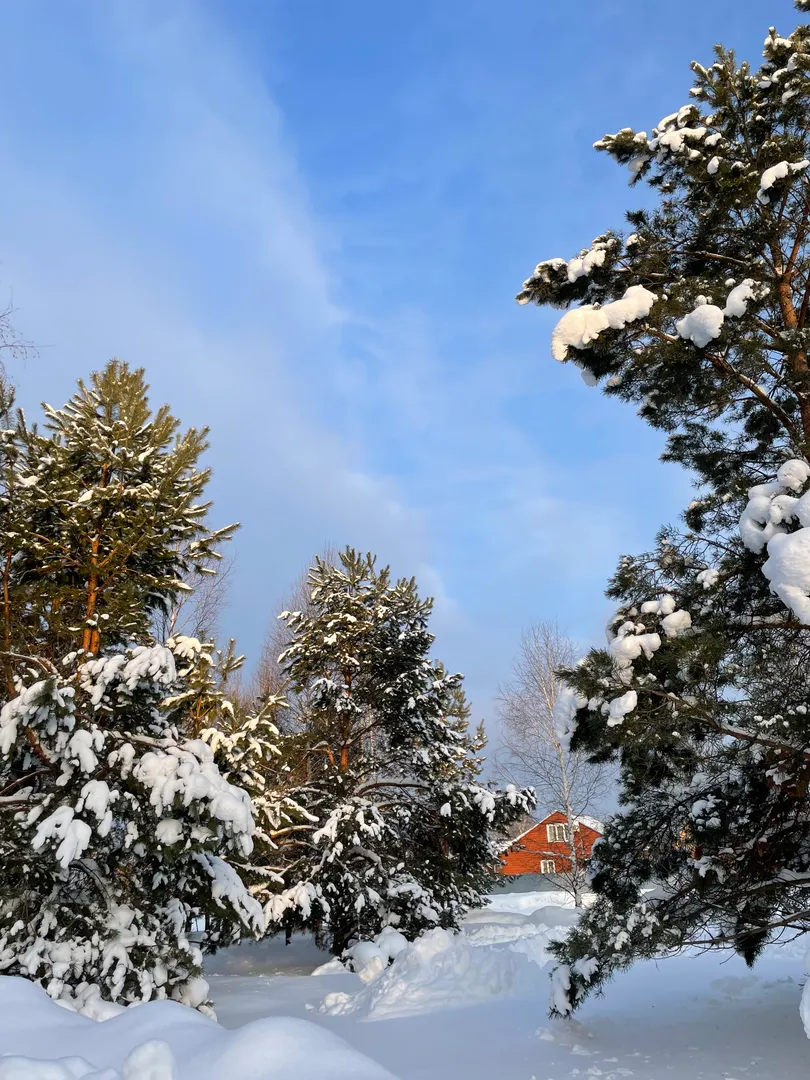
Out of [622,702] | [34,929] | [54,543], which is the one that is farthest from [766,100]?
[34,929]

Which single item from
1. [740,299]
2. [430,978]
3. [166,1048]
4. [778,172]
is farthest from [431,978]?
[778,172]

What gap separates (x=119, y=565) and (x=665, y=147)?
8.09 m

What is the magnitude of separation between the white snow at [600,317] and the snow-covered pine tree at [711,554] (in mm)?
19

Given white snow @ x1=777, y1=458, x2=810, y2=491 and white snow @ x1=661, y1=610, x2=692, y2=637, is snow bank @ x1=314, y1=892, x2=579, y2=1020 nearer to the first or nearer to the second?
white snow @ x1=661, y1=610, x2=692, y2=637

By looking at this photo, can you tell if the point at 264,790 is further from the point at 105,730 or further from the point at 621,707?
the point at 621,707

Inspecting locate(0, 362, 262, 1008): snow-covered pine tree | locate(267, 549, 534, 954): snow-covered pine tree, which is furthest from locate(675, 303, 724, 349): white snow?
locate(267, 549, 534, 954): snow-covered pine tree

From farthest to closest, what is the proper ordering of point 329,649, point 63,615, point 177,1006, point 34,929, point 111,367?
point 329,649 < point 111,367 < point 63,615 < point 34,929 < point 177,1006

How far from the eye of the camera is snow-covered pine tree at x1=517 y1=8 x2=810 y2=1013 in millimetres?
5629

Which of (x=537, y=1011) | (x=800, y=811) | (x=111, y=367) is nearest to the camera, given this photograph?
(x=800, y=811)

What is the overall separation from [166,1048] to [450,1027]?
614 cm

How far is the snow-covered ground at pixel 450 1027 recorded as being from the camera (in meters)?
3.15

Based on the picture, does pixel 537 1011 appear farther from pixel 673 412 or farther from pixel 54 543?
Result: pixel 54 543

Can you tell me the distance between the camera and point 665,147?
747cm

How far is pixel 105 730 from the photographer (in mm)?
7656
